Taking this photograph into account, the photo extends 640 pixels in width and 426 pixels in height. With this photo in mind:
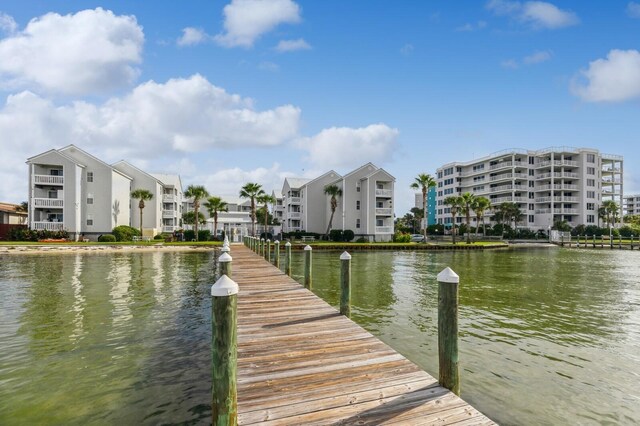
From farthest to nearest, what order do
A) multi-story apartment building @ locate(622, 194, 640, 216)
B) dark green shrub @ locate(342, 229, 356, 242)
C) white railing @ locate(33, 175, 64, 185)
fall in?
multi-story apartment building @ locate(622, 194, 640, 216)
dark green shrub @ locate(342, 229, 356, 242)
white railing @ locate(33, 175, 64, 185)

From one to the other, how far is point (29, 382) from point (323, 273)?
707 inches

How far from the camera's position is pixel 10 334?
10484 mm

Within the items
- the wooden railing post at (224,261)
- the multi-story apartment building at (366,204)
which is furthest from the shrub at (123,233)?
the wooden railing post at (224,261)

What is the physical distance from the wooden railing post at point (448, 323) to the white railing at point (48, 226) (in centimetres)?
5248

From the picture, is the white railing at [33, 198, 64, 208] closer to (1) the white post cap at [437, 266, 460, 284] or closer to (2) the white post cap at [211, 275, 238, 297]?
(2) the white post cap at [211, 275, 238, 297]

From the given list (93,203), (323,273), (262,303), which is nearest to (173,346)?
(262,303)

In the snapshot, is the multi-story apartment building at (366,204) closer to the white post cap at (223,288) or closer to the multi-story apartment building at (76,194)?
the multi-story apartment building at (76,194)

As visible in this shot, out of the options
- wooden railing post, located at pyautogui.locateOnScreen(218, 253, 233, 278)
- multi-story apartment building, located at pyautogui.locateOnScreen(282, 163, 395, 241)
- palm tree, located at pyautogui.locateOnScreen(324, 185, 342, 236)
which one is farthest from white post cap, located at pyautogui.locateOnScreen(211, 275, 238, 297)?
multi-story apartment building, located at pyautogui.locateOnScreen(282, 163, 395, 241)

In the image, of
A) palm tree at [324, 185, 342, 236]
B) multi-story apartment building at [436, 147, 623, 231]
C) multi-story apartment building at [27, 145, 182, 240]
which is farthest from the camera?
multi-story apartment building at [436, 147, 623, 231]

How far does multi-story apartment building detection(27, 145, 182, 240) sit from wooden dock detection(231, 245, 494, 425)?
48.1m

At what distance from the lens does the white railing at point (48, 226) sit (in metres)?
45.0

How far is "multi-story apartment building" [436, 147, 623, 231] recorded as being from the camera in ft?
273

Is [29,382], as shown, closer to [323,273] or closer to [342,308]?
[342,308]

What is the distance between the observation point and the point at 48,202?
4559cm
